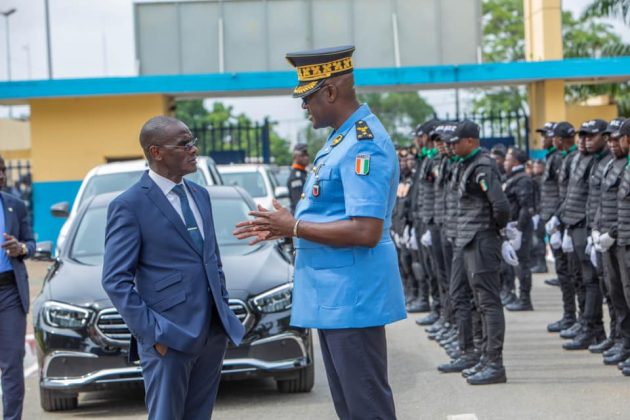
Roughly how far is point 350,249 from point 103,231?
536 cm

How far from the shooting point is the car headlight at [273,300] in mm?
8727

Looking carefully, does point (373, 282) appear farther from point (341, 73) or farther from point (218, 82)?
point (218, 82)

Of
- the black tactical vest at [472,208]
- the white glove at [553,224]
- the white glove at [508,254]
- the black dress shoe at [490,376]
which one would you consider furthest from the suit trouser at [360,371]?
the white glove at [553,224]

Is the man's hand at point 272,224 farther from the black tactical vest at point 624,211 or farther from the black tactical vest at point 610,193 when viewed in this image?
the black tactical vest at point 610,193

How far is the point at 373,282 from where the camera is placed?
16.2 feet

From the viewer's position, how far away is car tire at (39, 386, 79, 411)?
29.1 ft

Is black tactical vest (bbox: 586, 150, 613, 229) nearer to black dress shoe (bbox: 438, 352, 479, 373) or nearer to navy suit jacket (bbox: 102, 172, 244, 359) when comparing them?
black dress shoe (bbox: 438, 352, 479, 373)

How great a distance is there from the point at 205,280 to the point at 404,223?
31.1ft

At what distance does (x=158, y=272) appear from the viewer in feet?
17.6

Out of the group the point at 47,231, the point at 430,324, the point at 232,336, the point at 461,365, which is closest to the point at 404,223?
the point at 430,324

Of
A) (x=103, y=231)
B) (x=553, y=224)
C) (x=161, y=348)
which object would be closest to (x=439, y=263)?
(x=553, y=224)

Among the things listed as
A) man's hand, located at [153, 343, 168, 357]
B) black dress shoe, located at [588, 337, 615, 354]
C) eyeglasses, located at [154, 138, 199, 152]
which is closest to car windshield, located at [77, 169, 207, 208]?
black dress shoe, located at [588, 337, 615, 354]

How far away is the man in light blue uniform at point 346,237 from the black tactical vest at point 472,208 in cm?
465

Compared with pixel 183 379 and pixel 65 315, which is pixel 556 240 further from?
pixel 183 379
